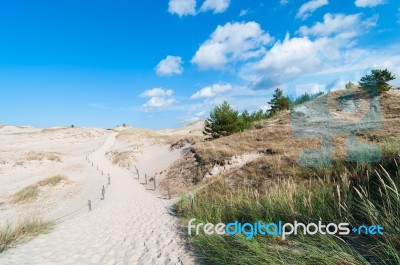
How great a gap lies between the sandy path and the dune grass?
31 cm

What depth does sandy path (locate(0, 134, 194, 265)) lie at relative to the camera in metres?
6.50

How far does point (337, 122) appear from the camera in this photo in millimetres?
19906

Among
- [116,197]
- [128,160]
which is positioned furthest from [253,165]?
[128,160]

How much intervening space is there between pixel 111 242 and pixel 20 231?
3.23m

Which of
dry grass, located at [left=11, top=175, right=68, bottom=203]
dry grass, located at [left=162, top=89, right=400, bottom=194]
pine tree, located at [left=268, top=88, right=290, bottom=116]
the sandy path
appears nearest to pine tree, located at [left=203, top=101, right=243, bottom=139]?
dry grass, located at [left=162, top=89, right=400, bottom=194]

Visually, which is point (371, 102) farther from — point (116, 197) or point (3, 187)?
point (3, 187)

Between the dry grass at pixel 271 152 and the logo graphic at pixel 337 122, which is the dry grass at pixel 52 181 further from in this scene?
the logo graphic at pixel 337 122

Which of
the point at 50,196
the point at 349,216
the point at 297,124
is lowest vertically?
the point at 50,196

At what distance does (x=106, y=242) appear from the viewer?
316 inches

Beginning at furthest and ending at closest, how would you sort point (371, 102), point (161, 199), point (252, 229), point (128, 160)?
point (128, 160), point (371, 102), point (161, 199), point (252, 229)

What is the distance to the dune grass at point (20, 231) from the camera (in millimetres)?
7562

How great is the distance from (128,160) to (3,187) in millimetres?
13573

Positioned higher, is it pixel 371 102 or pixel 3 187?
pixel 371 102

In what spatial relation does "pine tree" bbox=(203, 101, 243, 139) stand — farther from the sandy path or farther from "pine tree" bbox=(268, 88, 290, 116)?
the sandy path
